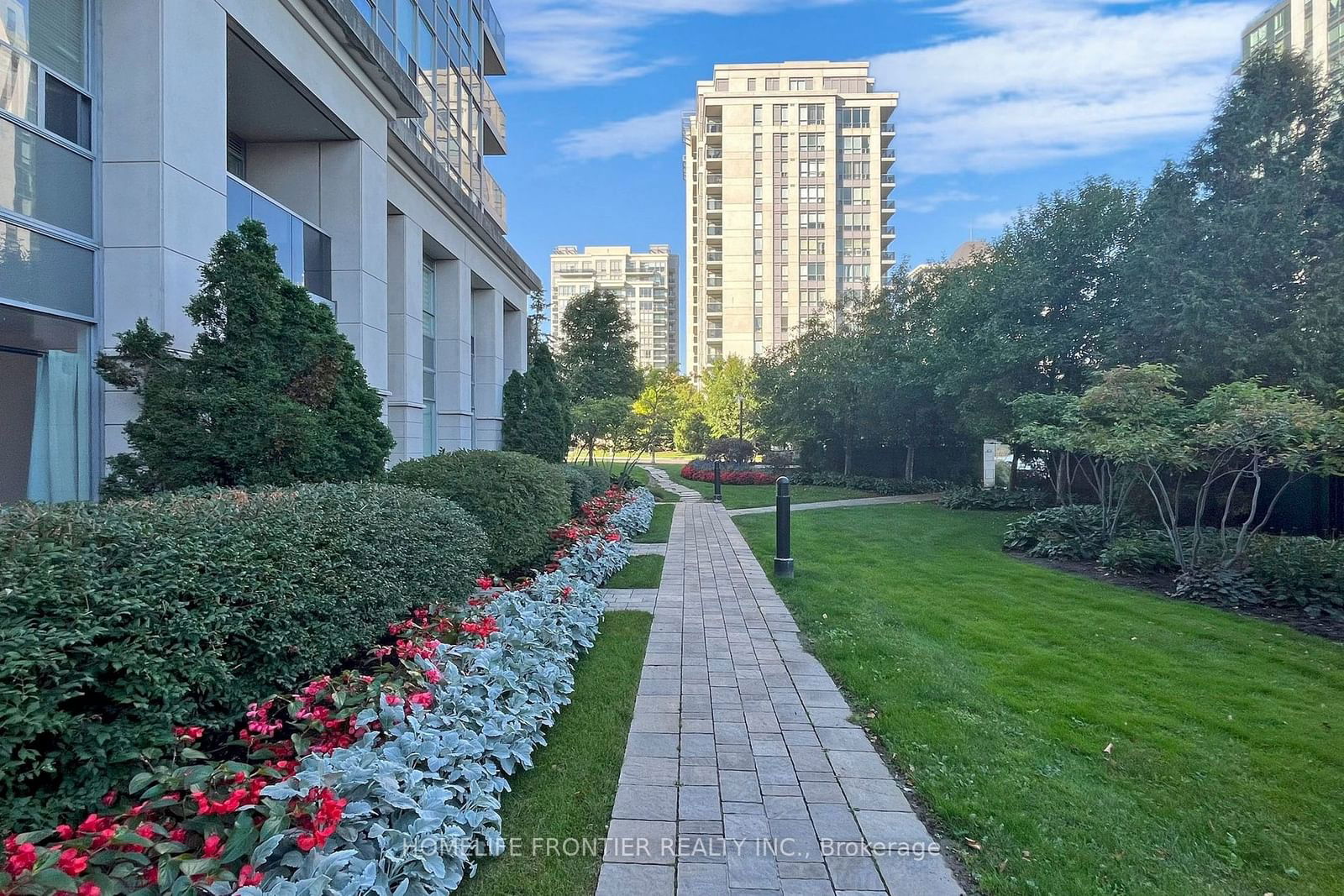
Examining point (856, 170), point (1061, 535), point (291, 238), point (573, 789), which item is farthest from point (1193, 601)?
point (856, 170)

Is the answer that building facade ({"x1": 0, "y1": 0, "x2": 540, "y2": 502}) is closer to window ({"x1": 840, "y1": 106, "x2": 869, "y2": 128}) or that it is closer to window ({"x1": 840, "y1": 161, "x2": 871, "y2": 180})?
window ({"x1": 840, "y1": 161, "x2": 871, "y2": 180})

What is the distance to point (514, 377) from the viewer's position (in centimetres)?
1686

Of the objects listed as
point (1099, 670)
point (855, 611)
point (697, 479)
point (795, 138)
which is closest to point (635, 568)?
point (855, 611)

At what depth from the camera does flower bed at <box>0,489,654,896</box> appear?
6.41 ft

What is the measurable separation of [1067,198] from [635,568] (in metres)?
12.3

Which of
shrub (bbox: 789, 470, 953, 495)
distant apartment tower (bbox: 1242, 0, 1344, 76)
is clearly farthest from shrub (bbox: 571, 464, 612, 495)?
distant apartment tower (bbox: 1242, 0, 1344, 76)

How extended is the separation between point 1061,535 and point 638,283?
93196mm

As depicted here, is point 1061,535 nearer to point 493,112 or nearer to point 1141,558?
point 1141,558

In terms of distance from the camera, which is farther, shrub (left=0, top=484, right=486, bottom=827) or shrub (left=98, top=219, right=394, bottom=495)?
shrub (left=98, top=219, right=394, bottom=495)

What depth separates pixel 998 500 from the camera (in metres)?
17.0

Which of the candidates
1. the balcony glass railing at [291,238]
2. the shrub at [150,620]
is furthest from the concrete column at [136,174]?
the shrub at [150,620]

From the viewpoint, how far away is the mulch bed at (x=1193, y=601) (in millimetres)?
6176

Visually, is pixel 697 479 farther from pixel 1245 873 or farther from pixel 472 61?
pixel 1245 873

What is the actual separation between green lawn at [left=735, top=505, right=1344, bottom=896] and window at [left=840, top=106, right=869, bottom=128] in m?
57.0
